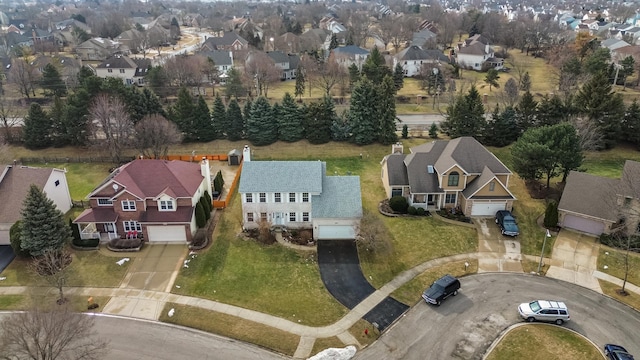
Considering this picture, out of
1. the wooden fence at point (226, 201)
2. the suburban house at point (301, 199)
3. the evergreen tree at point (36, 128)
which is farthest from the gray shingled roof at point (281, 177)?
the evergreen tree at point (36, 128)

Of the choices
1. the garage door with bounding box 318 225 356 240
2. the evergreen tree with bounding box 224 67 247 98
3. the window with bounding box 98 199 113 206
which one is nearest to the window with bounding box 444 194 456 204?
the garage door with bounding box 318 225 356 240

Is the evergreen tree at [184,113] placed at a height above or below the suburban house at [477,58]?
below

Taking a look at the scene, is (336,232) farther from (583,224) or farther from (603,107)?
(603,107)

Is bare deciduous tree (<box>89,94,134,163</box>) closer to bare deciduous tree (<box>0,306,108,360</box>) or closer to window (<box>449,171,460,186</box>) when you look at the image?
bare deciduous tree (<box>0,306,108,360</box>)

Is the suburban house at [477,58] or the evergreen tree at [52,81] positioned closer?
the evergreen tree at [52,81]

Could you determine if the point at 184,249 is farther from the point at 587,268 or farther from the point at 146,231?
the point at 587,268

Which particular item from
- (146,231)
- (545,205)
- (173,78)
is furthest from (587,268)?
(173,78)

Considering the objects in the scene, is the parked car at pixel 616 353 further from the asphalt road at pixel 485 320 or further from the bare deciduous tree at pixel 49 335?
the bare deciduous tree at pixel 49 335

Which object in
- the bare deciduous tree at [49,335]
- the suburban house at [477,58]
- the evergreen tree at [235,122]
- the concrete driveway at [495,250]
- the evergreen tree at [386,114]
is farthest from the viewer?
the suburban house at [477,58]
